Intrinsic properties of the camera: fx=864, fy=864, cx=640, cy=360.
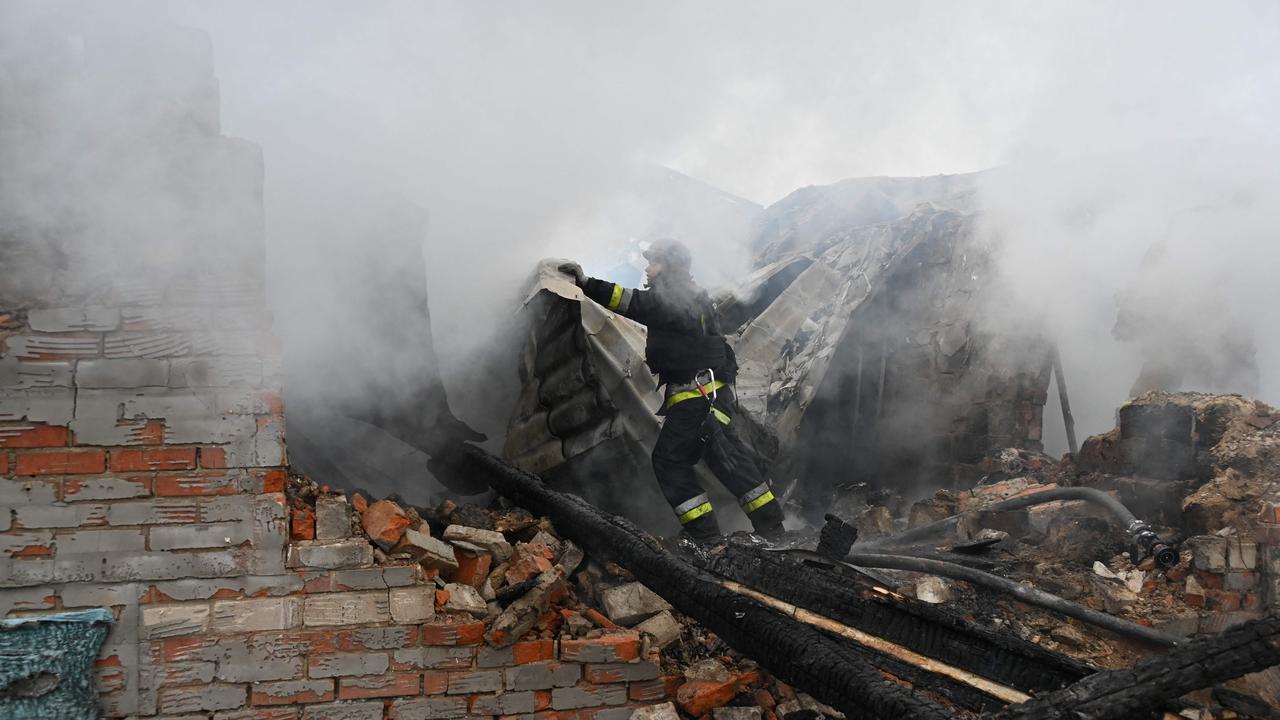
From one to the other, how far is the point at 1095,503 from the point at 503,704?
139 inches

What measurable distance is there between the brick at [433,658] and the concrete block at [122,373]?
1.28 metres

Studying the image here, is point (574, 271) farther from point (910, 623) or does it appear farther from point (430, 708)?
point (910, 623)

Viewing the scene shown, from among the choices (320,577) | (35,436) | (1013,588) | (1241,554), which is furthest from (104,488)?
(1241,554)

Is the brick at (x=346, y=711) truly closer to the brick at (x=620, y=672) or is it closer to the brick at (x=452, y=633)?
the brick at (x=452, y=633)

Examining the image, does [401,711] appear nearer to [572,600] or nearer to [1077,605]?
[572,600]

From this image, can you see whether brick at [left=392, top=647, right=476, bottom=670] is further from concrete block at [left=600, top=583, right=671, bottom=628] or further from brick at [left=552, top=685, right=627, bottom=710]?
concrete block at [left=600, top=583, right=671, bottom=628]

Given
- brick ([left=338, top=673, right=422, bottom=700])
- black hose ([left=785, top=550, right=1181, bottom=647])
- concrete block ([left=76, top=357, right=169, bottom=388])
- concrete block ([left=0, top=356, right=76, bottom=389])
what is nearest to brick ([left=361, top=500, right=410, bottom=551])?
brick ([left=338, top=673, right=422, bottom=700])

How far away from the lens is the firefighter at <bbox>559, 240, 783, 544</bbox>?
4.93 m

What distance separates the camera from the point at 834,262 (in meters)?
7.47

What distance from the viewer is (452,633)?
3.15 meters

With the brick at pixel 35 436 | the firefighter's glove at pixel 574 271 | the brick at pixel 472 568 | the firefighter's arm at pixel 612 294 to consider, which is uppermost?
the firefighter's glove at pixel 574 271

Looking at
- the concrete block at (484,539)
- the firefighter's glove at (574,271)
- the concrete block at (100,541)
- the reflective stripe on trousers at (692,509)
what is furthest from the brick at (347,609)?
the firefighter's glove at (574,271)

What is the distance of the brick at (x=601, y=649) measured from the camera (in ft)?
10.6

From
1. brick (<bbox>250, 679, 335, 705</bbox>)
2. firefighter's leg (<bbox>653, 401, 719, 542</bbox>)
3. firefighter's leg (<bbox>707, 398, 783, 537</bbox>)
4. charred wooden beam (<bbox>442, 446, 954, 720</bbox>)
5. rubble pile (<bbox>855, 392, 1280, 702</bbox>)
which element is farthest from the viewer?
firefighter's leg (<bbox>707, 398, 783, 537</bbox>)
